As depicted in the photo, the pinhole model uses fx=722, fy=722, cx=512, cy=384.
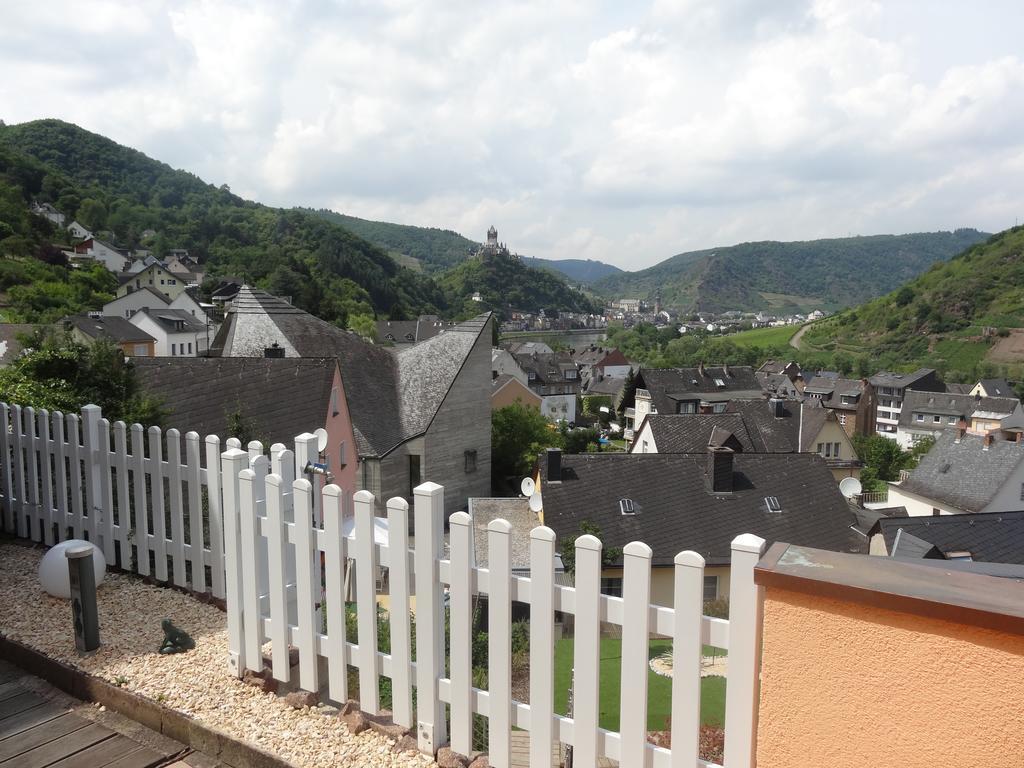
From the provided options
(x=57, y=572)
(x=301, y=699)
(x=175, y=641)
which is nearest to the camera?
(x=301, y=699)

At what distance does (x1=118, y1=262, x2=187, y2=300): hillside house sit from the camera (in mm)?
75625

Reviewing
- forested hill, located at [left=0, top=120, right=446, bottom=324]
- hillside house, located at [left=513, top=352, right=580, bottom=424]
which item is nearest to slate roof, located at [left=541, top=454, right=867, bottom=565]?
hillside house, located at [left=513, top=352, right=580, bottom=424]

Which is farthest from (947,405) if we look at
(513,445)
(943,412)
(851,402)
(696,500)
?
(696,500)

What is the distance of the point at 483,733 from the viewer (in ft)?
15.9

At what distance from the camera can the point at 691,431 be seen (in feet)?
124

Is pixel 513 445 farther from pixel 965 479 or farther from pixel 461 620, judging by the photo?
pixel 461 620

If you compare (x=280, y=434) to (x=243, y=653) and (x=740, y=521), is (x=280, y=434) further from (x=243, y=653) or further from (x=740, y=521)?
(x=740, y=521)

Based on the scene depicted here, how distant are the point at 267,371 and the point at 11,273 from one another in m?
57.0

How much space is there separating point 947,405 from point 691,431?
49319 mm

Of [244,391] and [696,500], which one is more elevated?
[244,391]

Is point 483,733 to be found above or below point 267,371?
below

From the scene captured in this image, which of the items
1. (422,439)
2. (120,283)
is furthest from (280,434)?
(120,283)

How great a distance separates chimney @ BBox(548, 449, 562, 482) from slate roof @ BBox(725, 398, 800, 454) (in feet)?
68.6

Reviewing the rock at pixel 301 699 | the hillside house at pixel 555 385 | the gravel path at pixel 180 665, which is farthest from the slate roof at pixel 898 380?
the rock at pixel 301 699
